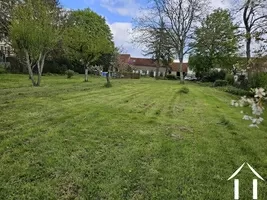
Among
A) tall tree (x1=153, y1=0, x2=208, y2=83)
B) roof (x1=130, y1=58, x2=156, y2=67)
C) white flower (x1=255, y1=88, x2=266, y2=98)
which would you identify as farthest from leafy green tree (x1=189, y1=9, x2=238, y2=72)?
roof (x1=130, y1=58, x2=156, y2=67)

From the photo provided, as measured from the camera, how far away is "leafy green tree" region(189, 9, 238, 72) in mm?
28592

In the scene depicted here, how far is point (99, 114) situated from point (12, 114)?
1946 mm

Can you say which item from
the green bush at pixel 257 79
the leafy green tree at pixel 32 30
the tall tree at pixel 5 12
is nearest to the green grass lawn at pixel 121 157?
the leafy green tree at pixel 32 30

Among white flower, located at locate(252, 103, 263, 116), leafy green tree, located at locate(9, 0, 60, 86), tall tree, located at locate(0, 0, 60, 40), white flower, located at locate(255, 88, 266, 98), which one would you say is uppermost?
tall tree, located at locate(0, 0, 60, 40)

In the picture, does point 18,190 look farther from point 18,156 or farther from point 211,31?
point 211,31

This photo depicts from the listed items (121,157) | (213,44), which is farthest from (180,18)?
(121,157)

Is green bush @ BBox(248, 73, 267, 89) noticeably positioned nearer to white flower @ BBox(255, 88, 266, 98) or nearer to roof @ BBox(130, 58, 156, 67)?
white flower @ BBox(255, 88, 266, 98)

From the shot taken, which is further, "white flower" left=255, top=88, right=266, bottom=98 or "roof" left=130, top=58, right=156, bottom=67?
"roof" left=130, top=58, right=156, bottom=67

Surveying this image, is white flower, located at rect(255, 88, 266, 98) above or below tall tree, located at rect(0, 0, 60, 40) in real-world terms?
below

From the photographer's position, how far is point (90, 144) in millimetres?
4293

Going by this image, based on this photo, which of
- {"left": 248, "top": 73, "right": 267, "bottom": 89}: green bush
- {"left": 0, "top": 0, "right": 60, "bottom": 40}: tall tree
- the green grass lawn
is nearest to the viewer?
the green grass lawn

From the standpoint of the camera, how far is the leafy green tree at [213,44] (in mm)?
28592

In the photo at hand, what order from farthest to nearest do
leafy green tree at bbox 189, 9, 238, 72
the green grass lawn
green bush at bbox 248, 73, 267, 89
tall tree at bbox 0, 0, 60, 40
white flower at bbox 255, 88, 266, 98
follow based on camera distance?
leafy green tree at bbox 189, 9, 238, 72 → tall tree at bbox 0, 0, 60, 40 → green bush at bbox 248, 73, 267, 89 → the green grass lawn → white flower at bbox 255, 88, 266, 98

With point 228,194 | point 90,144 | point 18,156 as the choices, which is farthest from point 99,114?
point 228,194
